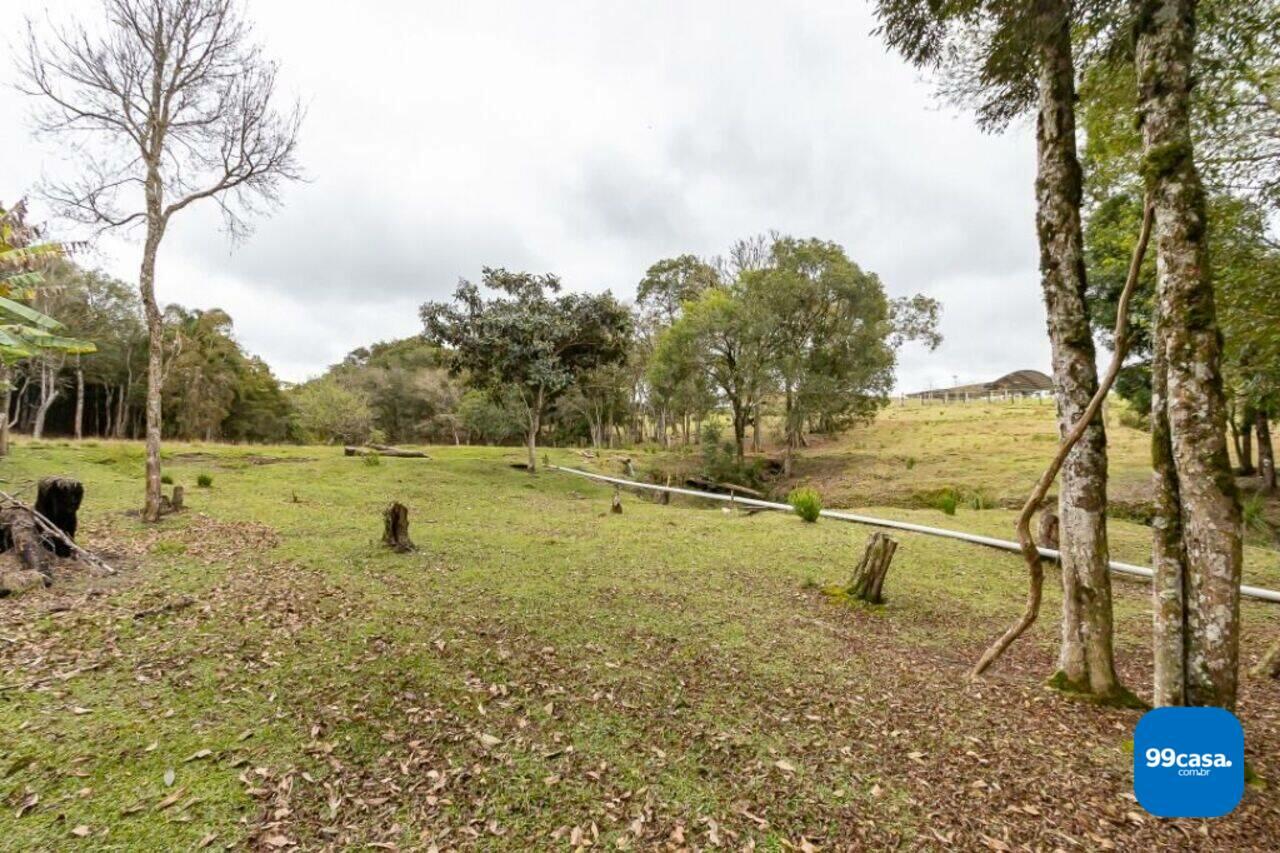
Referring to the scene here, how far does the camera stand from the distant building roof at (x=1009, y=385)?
156 feet

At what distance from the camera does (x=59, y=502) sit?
614cm

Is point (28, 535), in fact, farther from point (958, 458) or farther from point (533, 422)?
point (958, 458)

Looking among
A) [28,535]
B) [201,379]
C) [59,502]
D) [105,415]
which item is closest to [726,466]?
[59,502]

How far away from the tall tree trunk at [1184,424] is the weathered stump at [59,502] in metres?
9.97

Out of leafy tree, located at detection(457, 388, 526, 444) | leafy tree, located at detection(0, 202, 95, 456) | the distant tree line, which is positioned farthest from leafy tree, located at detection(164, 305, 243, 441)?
leafy tree, located at detection(0, 202, 95, 456)

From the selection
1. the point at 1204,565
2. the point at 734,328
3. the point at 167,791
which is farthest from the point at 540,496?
the point at 1204,565

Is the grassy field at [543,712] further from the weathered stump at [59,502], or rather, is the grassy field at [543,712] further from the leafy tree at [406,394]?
the leafy tree at [406,394]

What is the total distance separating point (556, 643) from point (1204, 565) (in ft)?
14.4

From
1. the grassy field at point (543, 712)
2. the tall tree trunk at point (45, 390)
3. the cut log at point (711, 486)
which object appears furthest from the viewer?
the tall tree trunk at point (45, 390)

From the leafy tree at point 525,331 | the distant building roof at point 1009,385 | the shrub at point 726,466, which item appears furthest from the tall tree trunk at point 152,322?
the distant building roof at point 1009,385

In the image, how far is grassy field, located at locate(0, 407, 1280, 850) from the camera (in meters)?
2.64

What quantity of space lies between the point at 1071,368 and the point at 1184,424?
2.97 feet

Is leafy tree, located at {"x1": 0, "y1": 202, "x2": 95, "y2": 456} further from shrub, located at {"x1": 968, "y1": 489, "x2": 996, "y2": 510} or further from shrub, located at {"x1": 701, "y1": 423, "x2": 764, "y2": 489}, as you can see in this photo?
shrub, located at {"x1": 701, "y1": 423, "x2": 764, "y2": 489}

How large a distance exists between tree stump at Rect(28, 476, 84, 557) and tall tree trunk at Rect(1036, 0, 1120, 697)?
9770 millimetres
